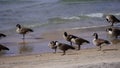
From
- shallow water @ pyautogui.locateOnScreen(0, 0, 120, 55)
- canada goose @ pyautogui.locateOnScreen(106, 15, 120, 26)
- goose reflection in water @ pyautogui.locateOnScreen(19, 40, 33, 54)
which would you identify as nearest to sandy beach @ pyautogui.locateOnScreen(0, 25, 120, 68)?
goose reflection in water @ pyautogui.locateOnScreen(19, 40, 33, 54)

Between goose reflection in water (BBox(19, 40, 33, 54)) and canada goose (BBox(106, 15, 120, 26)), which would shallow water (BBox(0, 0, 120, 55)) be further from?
canada goose (BBox(106, 15, 120, 26))

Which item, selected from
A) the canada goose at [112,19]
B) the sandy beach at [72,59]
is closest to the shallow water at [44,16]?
the canada goose at [112,19]

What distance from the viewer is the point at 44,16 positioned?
22.9 m

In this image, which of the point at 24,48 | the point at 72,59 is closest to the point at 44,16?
the point at 24,48

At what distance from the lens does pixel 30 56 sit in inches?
563

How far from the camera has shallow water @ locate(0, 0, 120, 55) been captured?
54.5 feet

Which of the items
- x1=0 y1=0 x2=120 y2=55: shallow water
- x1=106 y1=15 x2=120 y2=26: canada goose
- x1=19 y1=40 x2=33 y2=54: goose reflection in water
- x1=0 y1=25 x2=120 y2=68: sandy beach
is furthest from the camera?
x1=106 y1=15 x2=120 y2=26: canada goose

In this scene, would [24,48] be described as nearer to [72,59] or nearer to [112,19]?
[72,59]

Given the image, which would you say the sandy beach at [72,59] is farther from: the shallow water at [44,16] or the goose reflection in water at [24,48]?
the shallow water at [44,16]

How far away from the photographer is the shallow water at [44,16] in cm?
1661

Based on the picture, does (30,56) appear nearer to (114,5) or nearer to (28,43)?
(28,43)

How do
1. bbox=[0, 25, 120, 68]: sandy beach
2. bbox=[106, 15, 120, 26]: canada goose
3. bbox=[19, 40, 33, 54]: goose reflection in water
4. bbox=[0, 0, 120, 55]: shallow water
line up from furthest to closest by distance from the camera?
bbox=[106, 15, 120, 26]: canada goose
bbox=[0, 0, 120, 55]: shallow water
bbox=[19, 40, 33, 54]: goose reflection in water
bbox=[0, 25, 120, 68]: sandy beach

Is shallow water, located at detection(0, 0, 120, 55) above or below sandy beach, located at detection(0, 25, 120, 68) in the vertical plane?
above

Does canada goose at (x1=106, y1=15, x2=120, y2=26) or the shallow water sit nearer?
the shallow water
